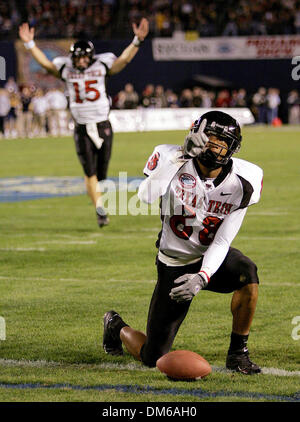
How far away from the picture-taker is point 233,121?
4.78m

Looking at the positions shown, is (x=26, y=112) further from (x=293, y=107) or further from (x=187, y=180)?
(x=187, y=180)

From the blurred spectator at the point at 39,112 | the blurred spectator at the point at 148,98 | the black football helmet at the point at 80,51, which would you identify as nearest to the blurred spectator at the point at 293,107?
the blurred spectator at the point at 148,98

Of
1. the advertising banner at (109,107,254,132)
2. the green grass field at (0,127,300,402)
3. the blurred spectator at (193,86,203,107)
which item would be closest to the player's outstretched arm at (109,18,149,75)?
the green grass field at (0,127,300,402)

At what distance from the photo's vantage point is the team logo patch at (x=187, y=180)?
4.85 metres

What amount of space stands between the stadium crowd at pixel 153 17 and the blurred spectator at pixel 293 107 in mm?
2620

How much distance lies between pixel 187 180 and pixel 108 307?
181 cm

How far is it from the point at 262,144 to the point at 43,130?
10733 mm

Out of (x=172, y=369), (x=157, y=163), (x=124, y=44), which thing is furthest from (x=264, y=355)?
(x=124, y=44)

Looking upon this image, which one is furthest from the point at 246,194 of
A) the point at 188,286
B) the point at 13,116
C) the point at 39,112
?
the point at 13,116

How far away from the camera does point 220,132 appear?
473 cm

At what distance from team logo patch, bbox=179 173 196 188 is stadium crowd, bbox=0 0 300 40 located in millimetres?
34182

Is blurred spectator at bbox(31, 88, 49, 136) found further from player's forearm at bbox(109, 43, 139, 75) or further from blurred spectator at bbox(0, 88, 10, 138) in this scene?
player's forearm at bbox(109, 43, 139, 75)

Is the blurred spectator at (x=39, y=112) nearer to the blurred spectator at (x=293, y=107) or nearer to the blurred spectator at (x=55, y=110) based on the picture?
the blurred spectator at (x=55, y=110)

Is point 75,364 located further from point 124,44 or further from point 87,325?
point 124,44
